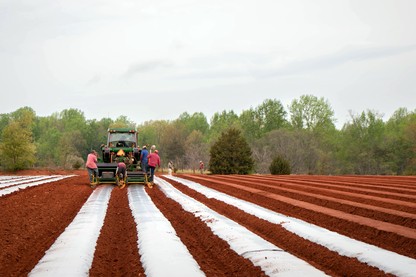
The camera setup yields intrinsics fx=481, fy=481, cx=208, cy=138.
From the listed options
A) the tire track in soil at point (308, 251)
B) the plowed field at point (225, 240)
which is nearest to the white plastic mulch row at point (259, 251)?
the plowed field at point (225, 240)

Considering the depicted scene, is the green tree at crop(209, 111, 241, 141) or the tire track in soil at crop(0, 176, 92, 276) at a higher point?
the green tree at crop(209, 111, 241, 141)

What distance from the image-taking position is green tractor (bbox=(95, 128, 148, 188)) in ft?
70.5

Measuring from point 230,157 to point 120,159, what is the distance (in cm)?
2291

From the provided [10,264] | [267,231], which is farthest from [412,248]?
[10,264]

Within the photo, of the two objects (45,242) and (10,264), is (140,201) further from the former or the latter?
(10,264)

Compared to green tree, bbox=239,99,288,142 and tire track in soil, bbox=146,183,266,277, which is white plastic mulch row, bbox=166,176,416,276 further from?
green tree, bbox=239,99,288,142

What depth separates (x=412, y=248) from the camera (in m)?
7.57

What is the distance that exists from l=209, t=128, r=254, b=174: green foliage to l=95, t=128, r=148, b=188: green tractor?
2121cm

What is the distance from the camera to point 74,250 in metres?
7.16

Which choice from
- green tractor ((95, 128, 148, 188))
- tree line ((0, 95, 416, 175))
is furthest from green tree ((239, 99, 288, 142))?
green tractor ((95, 128, 148, 188))

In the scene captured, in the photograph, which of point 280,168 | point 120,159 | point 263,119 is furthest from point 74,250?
point 263,119

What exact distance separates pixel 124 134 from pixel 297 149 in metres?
43.6

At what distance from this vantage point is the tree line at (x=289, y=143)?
188ft

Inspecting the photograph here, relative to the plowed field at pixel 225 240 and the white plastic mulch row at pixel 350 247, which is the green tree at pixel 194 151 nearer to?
the plowed field at pixel 225 240
